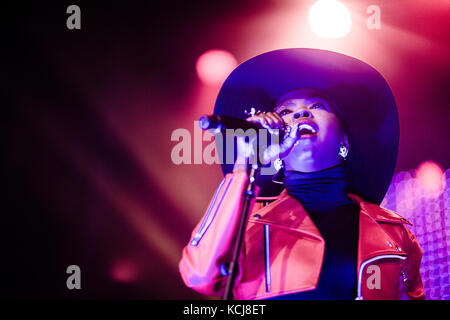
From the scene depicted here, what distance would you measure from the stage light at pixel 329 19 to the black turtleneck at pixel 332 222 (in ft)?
3.66

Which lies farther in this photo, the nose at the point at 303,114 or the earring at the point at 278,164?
the earring at the point at 278,164

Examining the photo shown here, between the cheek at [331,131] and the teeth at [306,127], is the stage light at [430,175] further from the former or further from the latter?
the teeth at [306,127]

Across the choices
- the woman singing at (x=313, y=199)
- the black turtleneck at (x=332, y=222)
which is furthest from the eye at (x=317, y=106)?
the black turtleneck at (x=332, y=222)

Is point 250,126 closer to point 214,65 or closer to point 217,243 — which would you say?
point 217,243

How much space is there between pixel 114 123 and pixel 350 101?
4.50 feet

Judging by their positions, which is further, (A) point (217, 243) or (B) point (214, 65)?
(B) point (214, 65)

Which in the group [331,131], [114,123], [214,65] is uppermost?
[214,65]

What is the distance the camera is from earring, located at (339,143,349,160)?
1.70 meters

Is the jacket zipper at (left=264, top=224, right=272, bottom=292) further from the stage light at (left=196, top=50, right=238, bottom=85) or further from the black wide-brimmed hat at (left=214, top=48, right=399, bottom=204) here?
the stage light at (left=196, top=50, right=238, bottom=85)

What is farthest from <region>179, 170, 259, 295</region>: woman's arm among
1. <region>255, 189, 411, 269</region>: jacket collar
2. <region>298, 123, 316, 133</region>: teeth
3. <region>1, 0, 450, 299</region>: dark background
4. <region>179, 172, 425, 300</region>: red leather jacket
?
<region>1, 0, 450, 299</region>: dark background

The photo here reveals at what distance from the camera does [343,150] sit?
1.72m

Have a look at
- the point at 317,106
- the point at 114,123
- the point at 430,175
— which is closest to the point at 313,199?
the point at 317,106

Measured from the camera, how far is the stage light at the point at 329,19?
2283 millimetres

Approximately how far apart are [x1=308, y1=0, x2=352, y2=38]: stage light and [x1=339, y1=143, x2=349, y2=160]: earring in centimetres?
98
